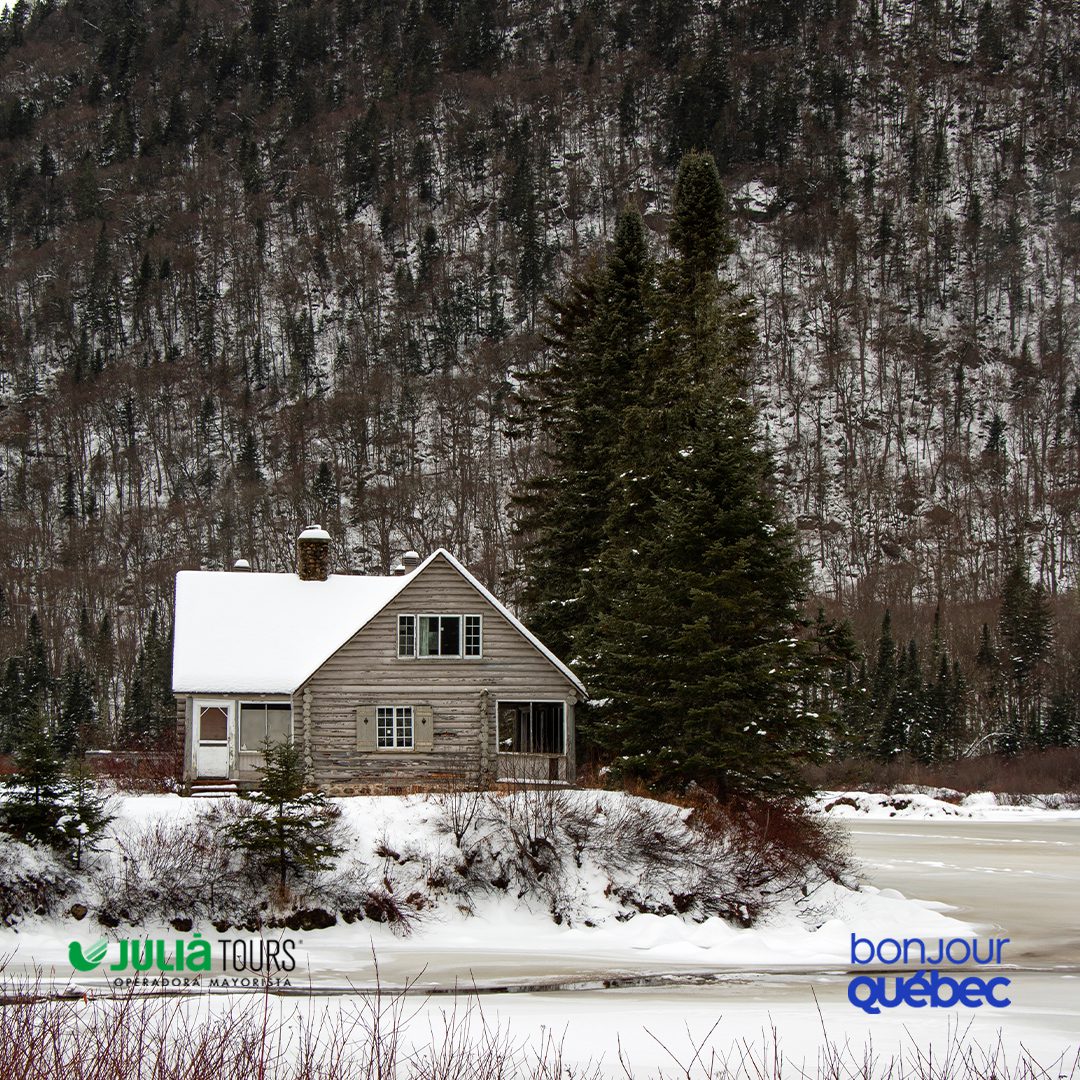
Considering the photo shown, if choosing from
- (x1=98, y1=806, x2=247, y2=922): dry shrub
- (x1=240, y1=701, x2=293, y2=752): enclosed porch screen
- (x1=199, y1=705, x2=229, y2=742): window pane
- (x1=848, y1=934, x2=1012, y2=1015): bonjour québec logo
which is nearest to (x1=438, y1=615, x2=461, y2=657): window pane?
(x1=240, y1=701, x2=293, y2=752): enclosed porch screen

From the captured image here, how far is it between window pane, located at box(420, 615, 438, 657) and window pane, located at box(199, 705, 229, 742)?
5.72 m

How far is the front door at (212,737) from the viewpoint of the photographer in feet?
116

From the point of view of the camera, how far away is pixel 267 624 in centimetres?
3841

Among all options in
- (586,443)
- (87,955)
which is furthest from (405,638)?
(87,955)

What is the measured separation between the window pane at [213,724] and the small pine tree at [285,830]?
425 inches

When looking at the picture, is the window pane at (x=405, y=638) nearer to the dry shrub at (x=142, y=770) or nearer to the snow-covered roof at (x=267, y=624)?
the snow-covered roof at (x=267, y=624)

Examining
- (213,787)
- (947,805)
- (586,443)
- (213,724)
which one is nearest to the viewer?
(213,787)

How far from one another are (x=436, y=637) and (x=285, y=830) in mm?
11485

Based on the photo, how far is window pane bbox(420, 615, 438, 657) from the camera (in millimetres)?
36250

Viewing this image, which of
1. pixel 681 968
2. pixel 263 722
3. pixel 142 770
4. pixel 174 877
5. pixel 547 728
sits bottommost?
pixel 681 968

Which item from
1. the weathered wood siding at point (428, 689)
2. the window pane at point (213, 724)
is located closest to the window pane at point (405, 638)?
the weathered wood siding at point (428, 689)

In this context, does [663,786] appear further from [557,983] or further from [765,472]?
[557,983]

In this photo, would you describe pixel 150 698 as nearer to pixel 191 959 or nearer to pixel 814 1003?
pixel 191 959

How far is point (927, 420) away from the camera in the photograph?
184m
